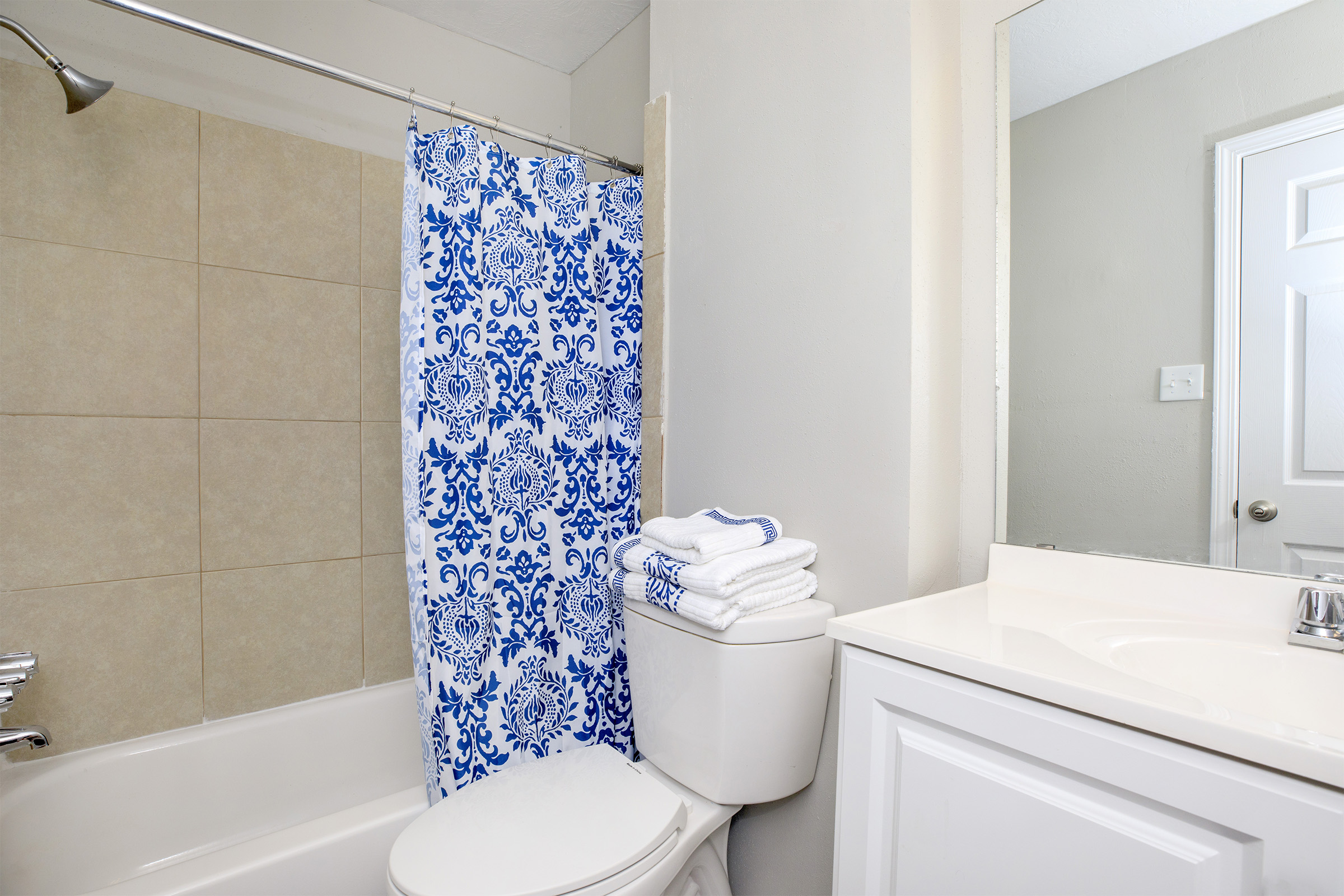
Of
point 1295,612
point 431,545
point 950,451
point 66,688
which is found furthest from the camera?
point 66,688

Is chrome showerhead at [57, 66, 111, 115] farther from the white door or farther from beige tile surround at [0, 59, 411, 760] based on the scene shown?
the white door

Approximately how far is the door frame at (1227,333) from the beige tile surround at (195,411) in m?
1.04

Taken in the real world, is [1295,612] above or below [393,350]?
below

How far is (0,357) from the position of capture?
136 centimetres

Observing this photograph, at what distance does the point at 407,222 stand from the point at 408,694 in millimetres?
1294

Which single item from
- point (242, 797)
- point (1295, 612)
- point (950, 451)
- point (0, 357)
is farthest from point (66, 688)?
point (1295, 612)

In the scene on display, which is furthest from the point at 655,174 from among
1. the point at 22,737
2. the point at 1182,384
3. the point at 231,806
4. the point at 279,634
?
the point at 231,806

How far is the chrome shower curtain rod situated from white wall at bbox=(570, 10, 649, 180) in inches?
13.3

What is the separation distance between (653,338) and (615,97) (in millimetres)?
940

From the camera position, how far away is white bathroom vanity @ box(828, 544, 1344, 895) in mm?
504

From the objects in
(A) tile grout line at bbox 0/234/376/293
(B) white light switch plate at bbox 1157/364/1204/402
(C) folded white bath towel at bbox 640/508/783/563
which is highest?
(A) tile grout line at bbox 0/234/376/293

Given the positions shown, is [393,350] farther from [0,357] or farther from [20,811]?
[20,811]

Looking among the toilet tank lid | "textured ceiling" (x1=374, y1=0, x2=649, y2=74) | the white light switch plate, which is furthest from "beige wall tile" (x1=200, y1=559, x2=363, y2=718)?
the white light switch plate

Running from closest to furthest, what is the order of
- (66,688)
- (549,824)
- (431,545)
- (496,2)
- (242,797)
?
(549,824)
(431,545)
(66,688)
(242,797)
(496,2)
